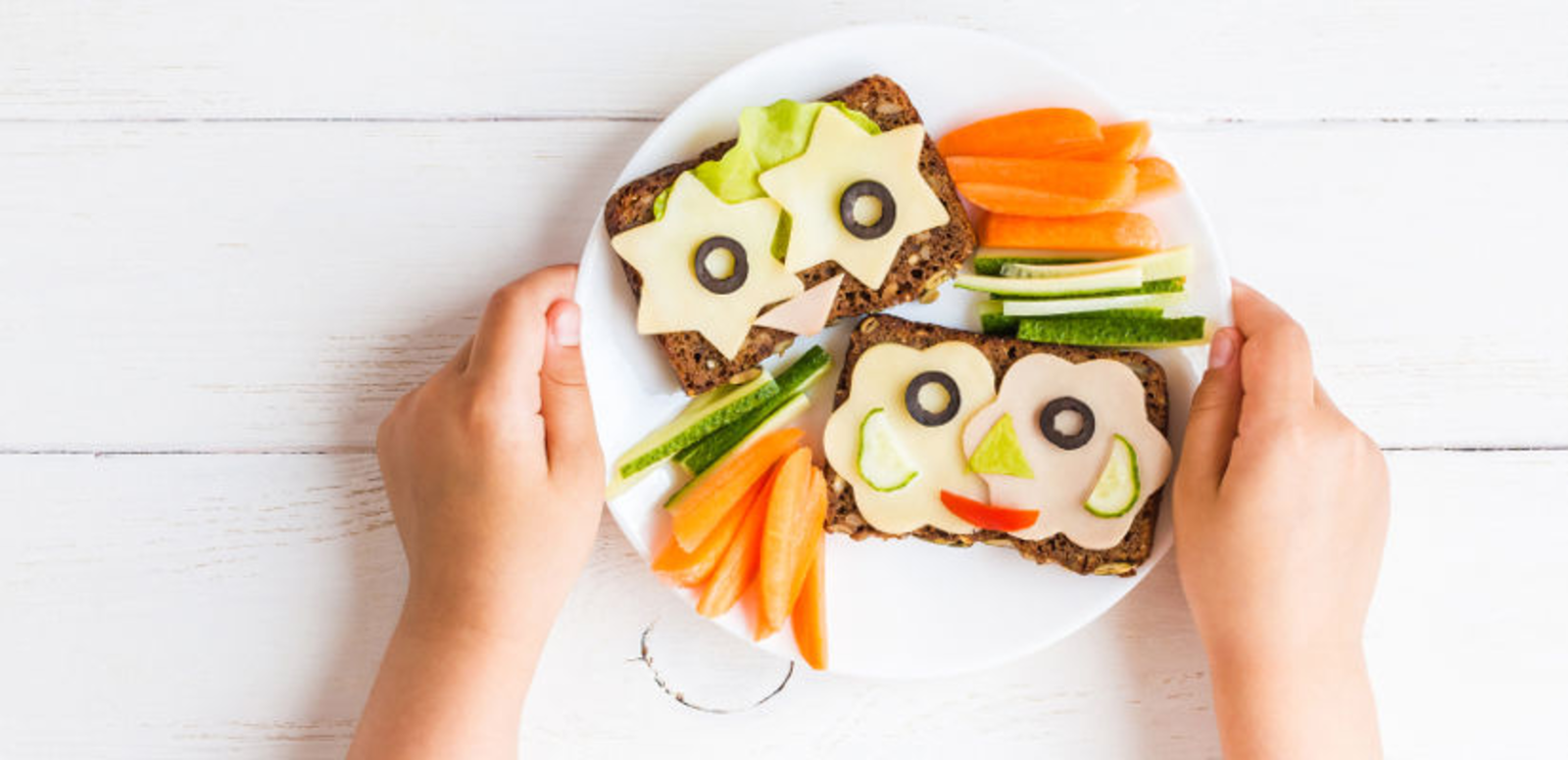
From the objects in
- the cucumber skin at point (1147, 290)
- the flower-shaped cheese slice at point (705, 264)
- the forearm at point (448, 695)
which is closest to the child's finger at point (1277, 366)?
the cucumber skin at point (1147, 290)

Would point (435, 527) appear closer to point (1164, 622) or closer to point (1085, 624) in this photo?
point (1085, 624)

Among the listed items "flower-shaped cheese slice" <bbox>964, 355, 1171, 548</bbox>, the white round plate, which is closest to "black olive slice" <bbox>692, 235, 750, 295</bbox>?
the white round plate

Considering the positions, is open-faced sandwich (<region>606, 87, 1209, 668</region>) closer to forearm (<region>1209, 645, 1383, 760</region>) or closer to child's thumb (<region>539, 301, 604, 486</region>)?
child's thumb (<region>539, 301, 604, 486</region>)

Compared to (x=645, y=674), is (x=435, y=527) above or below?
above

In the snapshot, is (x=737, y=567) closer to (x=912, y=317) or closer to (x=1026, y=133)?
(x=912, y=317)

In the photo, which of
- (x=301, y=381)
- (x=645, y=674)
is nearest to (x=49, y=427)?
(x=301, y=381)

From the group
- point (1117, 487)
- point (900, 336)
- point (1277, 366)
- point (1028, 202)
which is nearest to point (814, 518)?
point (900, 336)

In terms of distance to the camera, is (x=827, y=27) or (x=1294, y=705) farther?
(x=827, y=27)
